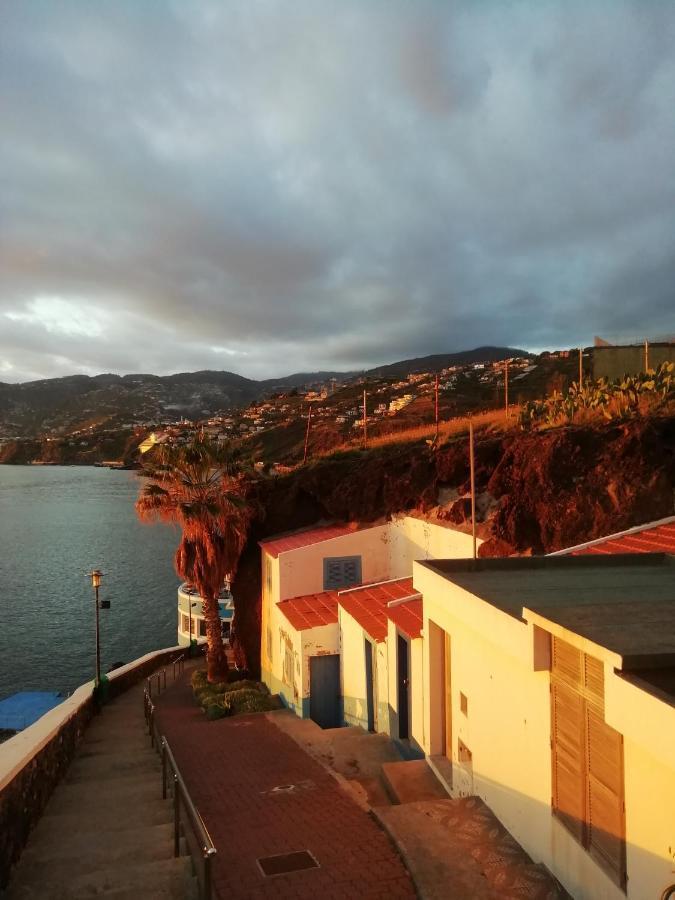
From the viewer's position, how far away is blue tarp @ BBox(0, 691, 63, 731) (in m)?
23.1

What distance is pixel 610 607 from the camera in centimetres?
644

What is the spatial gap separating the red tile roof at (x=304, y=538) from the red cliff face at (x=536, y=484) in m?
0.59

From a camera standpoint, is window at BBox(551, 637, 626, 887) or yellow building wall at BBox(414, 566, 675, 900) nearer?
yellow building wall at BBox(414, 566, 675, 900)

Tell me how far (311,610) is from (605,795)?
1301 centimetres

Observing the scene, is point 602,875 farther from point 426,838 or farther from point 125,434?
point 125,434

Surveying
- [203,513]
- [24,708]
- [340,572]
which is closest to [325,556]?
[340,572]

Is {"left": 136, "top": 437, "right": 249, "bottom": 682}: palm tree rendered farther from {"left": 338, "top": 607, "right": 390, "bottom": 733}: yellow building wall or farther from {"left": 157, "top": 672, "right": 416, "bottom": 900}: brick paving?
{"left": 157, "top": 672, "right": 416, "bottom": 900}: brick paving

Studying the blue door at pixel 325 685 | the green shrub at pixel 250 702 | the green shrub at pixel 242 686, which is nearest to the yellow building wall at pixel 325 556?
the green shrub at pixel 250 702

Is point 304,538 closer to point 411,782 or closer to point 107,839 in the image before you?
point 411,782

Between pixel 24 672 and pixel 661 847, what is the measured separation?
41.4 meters

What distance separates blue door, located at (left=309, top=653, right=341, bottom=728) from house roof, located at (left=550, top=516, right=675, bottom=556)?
7.19m

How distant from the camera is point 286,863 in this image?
698 centimetres

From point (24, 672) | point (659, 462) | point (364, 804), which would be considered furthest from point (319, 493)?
point (24, 672)

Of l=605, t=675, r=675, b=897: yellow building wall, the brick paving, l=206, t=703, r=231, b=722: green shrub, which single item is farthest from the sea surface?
l=605, t=675, r=675, b=897: yellow building wall
